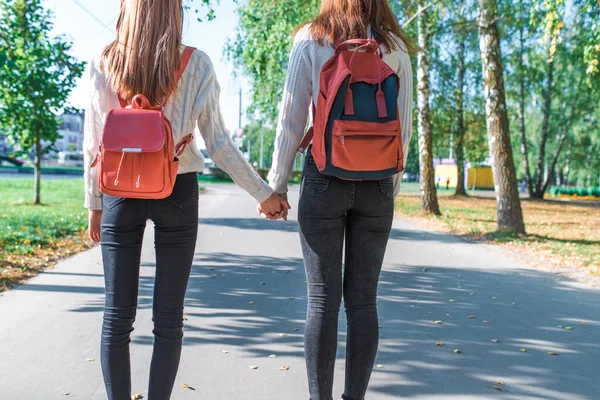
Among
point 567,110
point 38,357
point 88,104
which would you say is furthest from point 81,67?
point 567,110

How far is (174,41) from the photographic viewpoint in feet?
7.68

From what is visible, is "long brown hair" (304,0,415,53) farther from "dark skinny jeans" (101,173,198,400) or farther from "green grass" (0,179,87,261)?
"green grass" (0,179,87,261)

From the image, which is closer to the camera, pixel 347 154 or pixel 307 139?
pixel 347 154

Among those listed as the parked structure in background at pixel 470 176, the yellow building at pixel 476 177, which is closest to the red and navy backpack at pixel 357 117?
the parked structure in background at pixel 470 176

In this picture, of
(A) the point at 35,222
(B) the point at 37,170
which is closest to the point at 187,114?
(A) the point at 35,222

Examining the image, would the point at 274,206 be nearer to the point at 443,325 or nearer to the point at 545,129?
the point at 443,325

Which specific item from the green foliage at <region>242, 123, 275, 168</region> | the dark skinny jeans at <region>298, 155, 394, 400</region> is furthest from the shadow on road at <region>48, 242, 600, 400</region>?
the green foliage at <region>242, 123, 275, 168</region>

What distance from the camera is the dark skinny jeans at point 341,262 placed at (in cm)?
248

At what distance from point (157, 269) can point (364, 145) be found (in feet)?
3.17

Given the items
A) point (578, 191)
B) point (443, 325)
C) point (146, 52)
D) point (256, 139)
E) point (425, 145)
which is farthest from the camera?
point (256, 139)

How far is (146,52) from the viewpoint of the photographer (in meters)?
2.30

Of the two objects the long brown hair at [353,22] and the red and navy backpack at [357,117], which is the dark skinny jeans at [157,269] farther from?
the long brown hair at [353,22]

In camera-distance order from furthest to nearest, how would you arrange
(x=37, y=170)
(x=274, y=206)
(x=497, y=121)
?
(x=37, y=170) → (x=497, y=121) → (x=274, y=206)

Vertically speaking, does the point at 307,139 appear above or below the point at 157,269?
above
